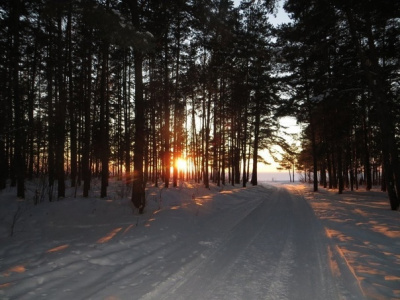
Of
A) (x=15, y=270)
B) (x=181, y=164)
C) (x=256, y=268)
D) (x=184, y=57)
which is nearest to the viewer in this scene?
(x=15, y=270)

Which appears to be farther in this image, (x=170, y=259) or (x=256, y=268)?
(x=170, y=259)

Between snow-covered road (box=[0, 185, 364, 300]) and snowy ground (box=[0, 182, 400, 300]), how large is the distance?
17mm

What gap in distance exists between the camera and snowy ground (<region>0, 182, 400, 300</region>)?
4031 millimetres

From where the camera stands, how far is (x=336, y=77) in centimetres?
1425

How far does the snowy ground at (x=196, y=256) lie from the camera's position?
4031 mm

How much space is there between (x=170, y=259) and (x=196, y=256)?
1.82 feet

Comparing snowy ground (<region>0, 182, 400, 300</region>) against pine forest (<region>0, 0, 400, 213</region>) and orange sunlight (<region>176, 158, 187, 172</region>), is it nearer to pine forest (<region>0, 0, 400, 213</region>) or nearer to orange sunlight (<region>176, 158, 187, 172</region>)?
pine forest (<region>0, 0, 400, 213</region>)

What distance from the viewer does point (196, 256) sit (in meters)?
5.60

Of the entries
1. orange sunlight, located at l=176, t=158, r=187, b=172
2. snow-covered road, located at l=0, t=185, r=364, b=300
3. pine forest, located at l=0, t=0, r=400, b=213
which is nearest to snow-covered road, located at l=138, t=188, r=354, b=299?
snow-covered road, located at l=0, t=185, r=364, b=300

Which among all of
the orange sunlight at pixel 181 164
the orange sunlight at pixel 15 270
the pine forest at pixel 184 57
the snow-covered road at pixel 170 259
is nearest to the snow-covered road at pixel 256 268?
the snow-covered road at pixel 170 259

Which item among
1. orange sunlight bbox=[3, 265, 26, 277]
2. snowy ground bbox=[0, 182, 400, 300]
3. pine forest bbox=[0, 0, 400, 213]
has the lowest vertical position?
snowy ground bbox=[0, 182, 400, 300]

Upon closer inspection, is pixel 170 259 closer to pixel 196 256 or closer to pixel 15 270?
pixel 196 256

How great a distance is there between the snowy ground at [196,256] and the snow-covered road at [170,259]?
17mm

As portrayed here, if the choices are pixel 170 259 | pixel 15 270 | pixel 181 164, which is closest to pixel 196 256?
pixel 170 259
